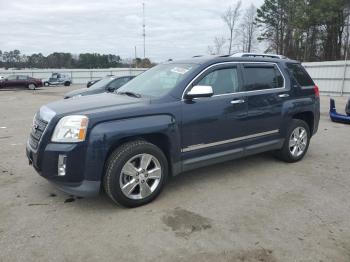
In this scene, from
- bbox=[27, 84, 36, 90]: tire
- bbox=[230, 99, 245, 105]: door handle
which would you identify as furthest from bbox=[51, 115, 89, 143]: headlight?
bbox=[27, 84, 36, 90]: tire

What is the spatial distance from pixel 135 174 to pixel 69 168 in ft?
2.52

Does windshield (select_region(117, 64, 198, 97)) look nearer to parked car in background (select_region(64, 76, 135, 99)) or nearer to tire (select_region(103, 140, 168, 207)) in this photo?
tire (select_region(103, 140, 168, 207))

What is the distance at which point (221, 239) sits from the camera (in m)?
3.33

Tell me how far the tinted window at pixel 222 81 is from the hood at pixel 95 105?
0.97 m

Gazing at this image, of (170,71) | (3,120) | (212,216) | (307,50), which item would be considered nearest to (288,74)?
(170,71)

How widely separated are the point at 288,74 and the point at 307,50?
43410 mm

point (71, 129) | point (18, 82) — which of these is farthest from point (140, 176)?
point (18, 82)

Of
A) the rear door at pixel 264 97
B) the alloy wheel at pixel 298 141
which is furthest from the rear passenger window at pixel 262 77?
the alloy wheel at pixel 298 141

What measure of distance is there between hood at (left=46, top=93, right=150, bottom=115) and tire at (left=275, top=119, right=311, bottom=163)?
2.79 m

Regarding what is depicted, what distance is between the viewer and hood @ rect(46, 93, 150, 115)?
12.7 ft

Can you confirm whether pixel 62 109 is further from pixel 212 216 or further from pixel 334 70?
pixel 334 70

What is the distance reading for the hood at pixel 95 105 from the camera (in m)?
3.88

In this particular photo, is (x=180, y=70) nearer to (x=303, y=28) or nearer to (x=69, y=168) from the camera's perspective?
(x=69, y=168)

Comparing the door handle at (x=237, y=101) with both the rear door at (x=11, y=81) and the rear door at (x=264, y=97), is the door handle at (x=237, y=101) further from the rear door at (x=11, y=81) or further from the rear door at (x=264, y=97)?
the rear door at (x=11, y=81)
